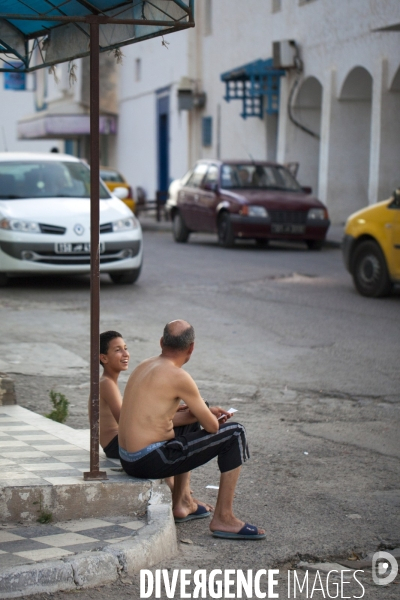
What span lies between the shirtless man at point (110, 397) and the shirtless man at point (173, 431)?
1.34 feet

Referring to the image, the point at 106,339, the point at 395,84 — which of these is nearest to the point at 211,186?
the point at 395,84

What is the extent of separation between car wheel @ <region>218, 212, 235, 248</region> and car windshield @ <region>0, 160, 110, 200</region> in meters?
5.24

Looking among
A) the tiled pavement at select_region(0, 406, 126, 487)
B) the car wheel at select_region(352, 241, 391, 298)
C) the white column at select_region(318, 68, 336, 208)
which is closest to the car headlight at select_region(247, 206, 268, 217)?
the car wheel at select_region(352, 241, 391, 298)

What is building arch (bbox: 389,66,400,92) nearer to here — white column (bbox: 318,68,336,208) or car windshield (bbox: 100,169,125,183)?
white column (bbox: 318,68,336,208)

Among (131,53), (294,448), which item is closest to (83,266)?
(294,448)

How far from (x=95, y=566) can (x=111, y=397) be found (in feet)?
4.43

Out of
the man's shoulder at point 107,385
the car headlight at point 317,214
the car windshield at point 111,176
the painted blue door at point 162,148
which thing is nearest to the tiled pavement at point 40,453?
the man's shoulder at point 107,385

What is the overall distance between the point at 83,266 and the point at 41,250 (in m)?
0.59

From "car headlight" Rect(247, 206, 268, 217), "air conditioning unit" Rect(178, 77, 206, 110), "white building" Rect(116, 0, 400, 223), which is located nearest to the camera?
"car headlight" Rect(247, 206, 268, 217)

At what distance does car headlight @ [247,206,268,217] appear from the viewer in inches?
715

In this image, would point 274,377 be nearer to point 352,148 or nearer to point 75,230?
point 75,230

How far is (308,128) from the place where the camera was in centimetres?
2691

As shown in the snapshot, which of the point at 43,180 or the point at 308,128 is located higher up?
the point at 308,128

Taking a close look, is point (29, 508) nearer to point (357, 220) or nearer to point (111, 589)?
point (111, 589)
